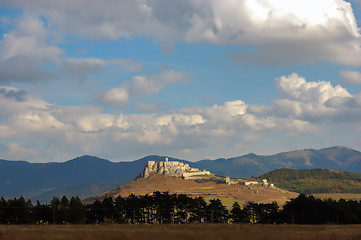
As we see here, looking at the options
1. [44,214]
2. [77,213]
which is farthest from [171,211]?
[44,214]

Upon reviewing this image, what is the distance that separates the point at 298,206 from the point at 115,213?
65086 millimetres

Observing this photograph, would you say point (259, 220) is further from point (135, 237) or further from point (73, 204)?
point (135, 237)

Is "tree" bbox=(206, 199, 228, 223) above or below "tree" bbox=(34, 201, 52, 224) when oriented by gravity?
below

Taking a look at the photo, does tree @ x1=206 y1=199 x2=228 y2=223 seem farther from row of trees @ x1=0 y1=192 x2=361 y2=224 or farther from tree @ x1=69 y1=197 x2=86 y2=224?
tree @ x1=69 y1=197 x2=86 y2=224

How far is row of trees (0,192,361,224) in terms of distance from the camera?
4899 inches

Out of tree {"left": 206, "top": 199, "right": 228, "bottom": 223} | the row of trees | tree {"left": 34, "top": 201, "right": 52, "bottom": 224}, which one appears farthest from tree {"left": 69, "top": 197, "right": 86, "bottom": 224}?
tree {"left": 206, "top": 199, "right": 228, "bottom": 223}

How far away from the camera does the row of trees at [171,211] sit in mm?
124438

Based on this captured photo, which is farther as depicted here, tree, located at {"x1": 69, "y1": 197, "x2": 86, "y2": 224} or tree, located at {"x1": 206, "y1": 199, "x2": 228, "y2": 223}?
tree, located at {"x1": 206, "y1": 199, "x2": 228, "y2": 223}

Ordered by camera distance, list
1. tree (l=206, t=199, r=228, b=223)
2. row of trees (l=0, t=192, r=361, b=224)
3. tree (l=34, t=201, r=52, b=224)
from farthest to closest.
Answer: tree (l=206, t=199, r=228, b=223), tree (l=34, t=201, r=52, b=224), row of trees (l=0, t=192, r=361, b=224)

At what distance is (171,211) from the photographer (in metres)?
161

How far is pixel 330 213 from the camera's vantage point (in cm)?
12638

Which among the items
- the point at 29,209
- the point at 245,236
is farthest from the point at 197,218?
the point at 245,236

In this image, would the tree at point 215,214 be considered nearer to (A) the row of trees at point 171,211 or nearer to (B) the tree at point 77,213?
(A) the row of trees at point 171,211

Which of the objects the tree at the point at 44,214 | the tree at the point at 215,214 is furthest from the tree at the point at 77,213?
the tree at the point at 215,214
